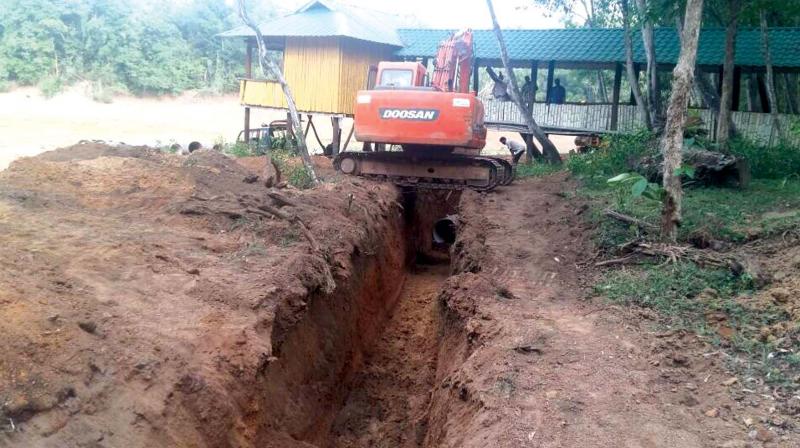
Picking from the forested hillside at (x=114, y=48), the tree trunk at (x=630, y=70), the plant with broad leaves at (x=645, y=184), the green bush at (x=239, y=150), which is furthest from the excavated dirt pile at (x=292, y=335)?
the forested hillside at (x=114, y=48)

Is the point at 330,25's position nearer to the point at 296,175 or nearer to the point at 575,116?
the point at 575,116

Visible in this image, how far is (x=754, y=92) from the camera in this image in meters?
23.2

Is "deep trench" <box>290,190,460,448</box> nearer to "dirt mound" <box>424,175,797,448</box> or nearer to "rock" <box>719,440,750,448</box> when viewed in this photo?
"dirt mound" <box>424,175,797,448</box>

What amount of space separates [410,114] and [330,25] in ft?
29.0

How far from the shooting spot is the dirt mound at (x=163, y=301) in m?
4.54

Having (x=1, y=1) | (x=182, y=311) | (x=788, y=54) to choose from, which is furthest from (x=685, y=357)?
(x=1, y=1)

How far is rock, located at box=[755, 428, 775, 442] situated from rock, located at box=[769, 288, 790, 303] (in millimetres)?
2530

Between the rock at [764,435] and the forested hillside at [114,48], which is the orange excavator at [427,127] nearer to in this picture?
the rock at [764,435]

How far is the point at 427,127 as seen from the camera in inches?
539

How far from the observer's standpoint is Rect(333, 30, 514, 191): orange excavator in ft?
44.6

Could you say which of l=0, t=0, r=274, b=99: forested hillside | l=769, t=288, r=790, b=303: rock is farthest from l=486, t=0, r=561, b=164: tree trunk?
l=0, t=0, r=274, b=99: forested hillside

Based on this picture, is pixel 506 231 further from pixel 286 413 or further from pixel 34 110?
pixel 34 110

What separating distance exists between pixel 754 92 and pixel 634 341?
20159mm

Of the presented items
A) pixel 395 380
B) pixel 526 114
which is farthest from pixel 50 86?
pixel 395 380
